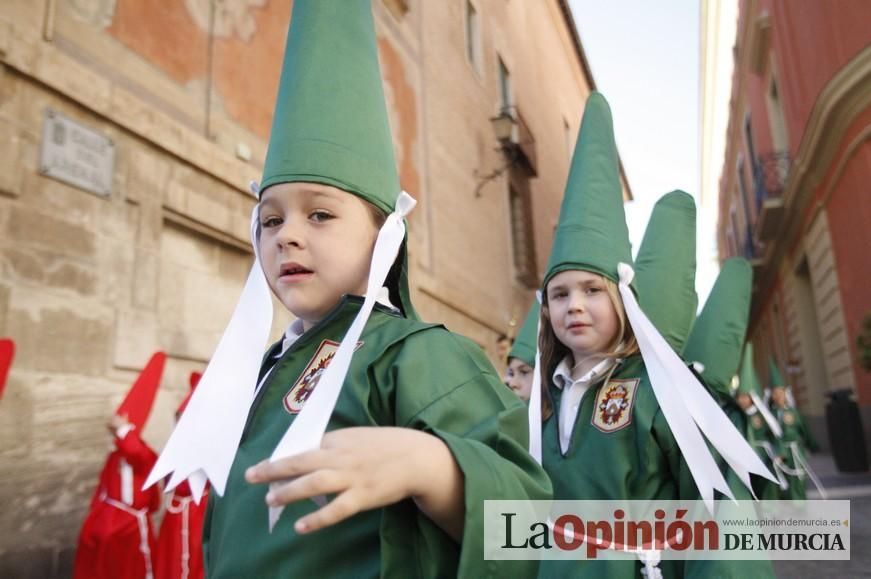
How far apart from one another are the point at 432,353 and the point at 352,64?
782 millimetres

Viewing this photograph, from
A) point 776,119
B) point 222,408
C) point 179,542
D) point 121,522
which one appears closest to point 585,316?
point 222,408

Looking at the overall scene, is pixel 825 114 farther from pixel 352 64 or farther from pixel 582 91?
pixel 582 91

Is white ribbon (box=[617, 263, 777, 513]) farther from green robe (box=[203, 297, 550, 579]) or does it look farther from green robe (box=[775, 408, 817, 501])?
green robe (box=[775, 408, 817, 501])

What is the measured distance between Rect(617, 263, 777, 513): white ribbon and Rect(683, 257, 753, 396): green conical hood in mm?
1555

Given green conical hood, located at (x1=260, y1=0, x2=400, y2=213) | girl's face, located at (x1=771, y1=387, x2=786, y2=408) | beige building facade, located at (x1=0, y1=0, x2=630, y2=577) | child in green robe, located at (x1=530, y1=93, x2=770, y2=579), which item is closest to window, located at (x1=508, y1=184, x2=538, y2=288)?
girl's face, located at (x1=771, y1=387, x2=786, y2=408)

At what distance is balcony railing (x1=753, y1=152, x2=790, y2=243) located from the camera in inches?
604

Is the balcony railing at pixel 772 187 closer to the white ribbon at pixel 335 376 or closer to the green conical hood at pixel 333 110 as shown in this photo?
the green conical hood at pixel 333 110

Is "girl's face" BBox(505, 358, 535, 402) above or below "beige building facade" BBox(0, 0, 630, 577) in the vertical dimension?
below

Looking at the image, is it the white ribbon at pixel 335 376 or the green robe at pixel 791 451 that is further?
the green robe at pixel 791 451

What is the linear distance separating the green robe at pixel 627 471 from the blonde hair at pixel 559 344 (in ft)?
0.57

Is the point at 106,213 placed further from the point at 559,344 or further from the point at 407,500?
the point at 407,500

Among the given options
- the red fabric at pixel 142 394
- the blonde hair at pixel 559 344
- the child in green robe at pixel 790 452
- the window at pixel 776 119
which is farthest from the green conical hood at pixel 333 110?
the window at pixel 776 119

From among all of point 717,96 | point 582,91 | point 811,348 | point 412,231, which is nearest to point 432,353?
point 412,231

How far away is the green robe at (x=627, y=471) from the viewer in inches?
79.2
